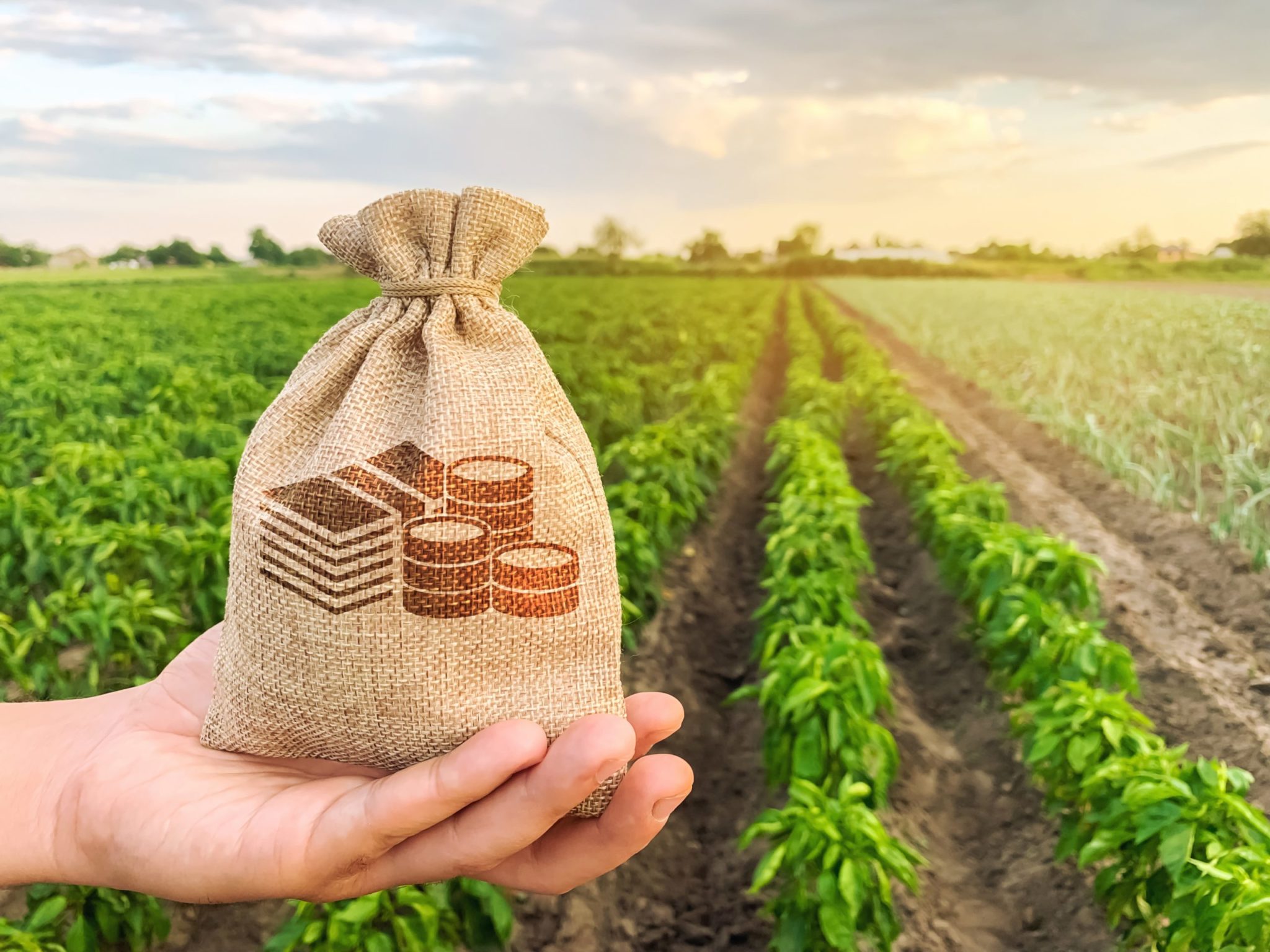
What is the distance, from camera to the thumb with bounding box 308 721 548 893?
1.09 m

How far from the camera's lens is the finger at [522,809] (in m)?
1.06

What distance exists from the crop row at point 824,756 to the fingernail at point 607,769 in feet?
5.42

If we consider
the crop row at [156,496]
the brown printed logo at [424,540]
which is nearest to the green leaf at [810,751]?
the crop row at [156,496]

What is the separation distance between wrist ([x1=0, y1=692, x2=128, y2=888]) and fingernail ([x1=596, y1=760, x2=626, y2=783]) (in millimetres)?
1019

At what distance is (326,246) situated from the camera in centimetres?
148

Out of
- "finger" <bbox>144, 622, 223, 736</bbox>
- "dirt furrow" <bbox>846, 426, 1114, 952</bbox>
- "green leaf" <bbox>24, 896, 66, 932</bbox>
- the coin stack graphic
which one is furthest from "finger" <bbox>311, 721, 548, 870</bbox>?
"dirt furrow" <bbox>846, 426, 1114, 952</bbox>

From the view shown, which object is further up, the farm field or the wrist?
the wrist

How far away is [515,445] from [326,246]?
54cm

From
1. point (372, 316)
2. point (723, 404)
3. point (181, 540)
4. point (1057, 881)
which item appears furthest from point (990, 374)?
point (372, 316)

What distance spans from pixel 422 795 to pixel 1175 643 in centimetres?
544

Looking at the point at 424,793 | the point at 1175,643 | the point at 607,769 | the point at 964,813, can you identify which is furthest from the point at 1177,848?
the point at 1175,643

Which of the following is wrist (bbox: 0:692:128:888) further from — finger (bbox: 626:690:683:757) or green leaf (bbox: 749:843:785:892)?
green leaf (bbox: 749:843:785:892)

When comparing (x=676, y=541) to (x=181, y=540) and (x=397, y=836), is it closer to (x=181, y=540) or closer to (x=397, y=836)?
(x=181, y=540)

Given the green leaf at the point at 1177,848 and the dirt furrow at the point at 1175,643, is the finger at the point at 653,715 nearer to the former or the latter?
the green leaf at the point at 1177,848
